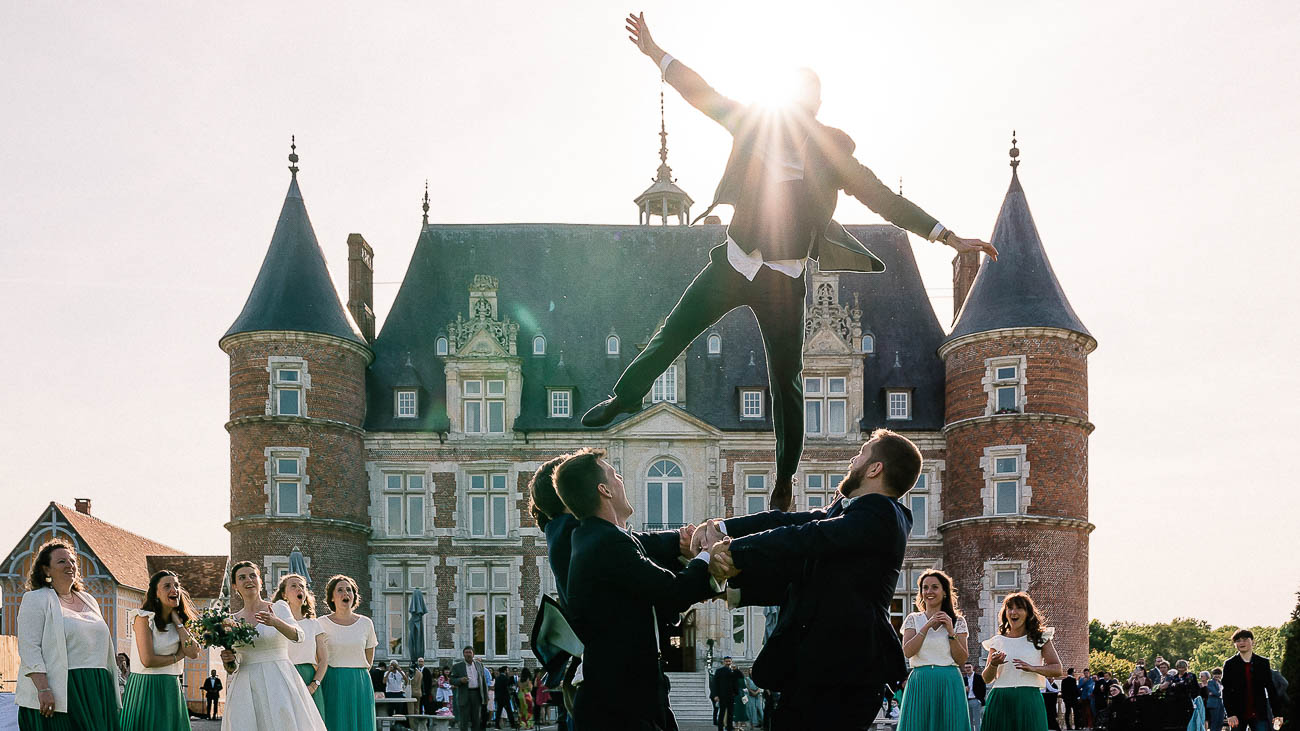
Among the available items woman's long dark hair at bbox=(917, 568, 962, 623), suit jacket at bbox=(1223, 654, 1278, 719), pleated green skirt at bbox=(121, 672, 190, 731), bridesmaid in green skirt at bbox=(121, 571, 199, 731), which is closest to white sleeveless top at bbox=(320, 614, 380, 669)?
Answer: bridesmaid in green skirt at bbox=(121, 571, 199, 731)

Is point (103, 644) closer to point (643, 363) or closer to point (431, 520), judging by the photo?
point (643, 363)

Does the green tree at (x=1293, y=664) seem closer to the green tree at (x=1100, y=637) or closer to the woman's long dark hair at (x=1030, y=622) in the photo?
the woman's long dark hair at (x=1030, y=622)

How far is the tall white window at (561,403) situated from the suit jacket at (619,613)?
2836 cm

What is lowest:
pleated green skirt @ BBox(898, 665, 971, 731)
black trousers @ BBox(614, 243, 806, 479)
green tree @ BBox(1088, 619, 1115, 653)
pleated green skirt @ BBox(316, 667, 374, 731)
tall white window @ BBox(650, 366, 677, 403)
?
green tree @ BBox(1088, 619, 1115, 653)

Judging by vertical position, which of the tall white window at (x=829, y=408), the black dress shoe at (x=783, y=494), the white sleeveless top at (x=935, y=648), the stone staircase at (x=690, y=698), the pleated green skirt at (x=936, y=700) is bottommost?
the stone staircase at (x=690, y=698)

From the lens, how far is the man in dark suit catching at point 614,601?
223 inches

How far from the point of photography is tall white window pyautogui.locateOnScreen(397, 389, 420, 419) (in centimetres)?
3416

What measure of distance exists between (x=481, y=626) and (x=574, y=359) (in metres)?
6.93

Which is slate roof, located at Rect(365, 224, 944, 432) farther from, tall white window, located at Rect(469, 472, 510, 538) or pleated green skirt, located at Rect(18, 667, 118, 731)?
pleated green skirt, located at Rect(18, 667, 118, 731)

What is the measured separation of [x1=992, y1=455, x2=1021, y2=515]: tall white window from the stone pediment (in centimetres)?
648

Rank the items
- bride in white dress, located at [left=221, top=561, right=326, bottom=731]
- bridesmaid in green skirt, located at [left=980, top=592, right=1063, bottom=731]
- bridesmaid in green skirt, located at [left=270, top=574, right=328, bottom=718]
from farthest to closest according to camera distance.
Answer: bridesmaid in green skirt, located at [left=270, top=574, right=328, bottom=718] < bridesmaid in green skirt, located at [left=980, top=592, right=1063, bottom=731] < bride in white dress, located at [left=221, top=561, right=326, bottom=731]

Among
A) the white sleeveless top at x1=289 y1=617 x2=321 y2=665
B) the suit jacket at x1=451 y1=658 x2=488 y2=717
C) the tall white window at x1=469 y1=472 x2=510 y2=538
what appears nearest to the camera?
the white sleeveless top at x1=289 y1=617 x2=321 y2=665

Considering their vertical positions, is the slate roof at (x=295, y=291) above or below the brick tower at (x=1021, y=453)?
above

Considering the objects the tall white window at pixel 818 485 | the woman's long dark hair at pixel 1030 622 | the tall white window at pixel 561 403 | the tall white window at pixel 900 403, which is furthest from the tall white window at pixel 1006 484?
the woman's long dark hair at pixel 1030 622
